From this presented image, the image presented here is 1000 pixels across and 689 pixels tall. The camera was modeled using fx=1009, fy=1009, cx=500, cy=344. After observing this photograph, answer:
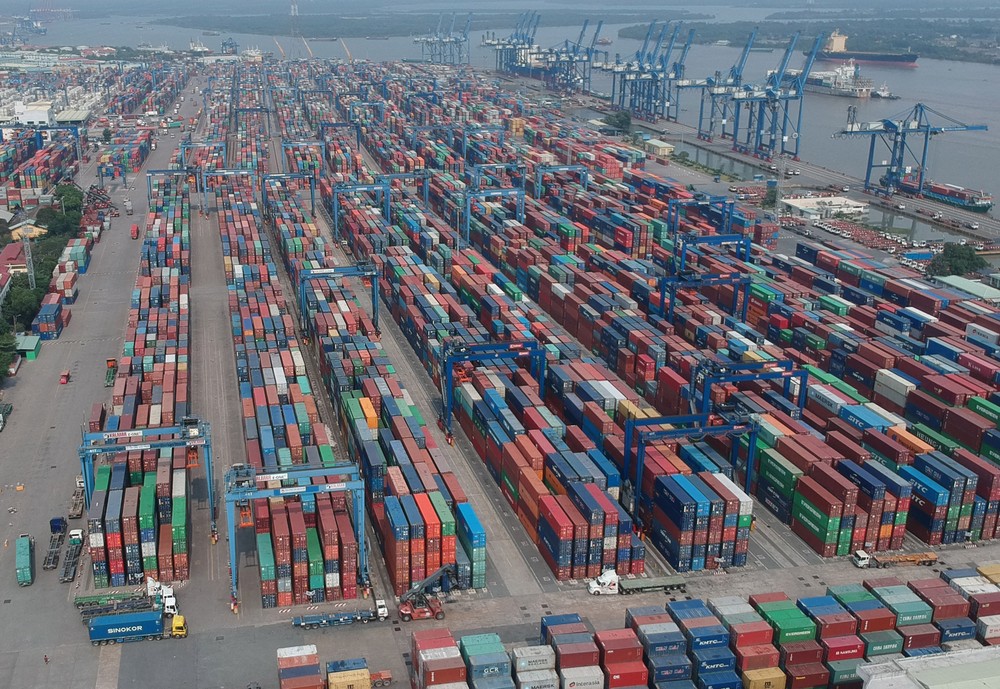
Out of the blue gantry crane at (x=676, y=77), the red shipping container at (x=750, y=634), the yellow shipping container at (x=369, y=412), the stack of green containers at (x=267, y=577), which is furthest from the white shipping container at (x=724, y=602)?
the blue gantry crane at (x=676, y=77)

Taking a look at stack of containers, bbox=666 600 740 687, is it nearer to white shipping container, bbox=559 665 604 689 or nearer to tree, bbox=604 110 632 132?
white shipping container, bbox=559 665 604 689

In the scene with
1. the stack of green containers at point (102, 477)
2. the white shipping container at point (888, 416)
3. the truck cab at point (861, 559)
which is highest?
the white shipping container at point (888, 416)

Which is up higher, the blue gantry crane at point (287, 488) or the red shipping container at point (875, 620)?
the blue gantry crane at point (287, 488)

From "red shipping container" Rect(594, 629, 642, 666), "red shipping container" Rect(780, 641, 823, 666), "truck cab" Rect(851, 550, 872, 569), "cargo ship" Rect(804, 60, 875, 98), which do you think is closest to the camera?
"red shipping container" Rect(594, 629, 642, 666)

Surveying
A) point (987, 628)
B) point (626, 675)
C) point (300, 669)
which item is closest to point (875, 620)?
point (987, 628)

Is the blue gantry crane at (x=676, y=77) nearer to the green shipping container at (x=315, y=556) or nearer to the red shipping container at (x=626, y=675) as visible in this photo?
the green shipping container at (x=315, y=556)

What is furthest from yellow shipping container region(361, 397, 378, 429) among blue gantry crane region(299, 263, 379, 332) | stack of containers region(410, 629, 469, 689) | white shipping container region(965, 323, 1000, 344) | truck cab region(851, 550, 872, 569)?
white shipping container region(965, 323, 1000, 344)

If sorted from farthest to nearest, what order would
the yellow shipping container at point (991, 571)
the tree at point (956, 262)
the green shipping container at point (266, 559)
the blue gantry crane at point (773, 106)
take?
the blue gantry crane at point (773, 106), the tree at point (956, 262), the yellow shipping container at point (991, 571), the green shipping container at point (266, 559)
